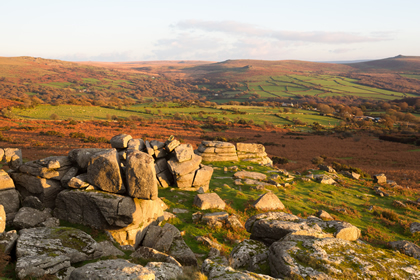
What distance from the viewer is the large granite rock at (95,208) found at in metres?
12.2

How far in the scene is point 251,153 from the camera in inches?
1304

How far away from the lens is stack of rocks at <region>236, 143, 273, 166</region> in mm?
32312

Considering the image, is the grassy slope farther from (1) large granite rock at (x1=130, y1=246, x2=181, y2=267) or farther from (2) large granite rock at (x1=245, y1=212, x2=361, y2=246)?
(1) large granite rock at (x1=130, y1=246, x2=181, y2=267)

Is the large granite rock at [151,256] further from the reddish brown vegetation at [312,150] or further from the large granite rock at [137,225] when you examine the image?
the reddish brown vegetation at [312,150]

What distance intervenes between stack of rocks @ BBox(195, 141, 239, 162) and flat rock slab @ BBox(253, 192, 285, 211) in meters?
12.1

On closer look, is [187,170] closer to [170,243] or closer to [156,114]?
[170,243]

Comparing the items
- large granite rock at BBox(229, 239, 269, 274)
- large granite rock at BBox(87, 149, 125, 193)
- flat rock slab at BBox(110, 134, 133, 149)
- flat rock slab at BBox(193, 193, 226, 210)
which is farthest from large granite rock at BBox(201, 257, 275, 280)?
flat rock slab at BBox(110, 134, 133, 149)

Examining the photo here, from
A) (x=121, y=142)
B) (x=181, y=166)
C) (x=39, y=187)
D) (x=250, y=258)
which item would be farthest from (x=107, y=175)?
(x=250, y=258)

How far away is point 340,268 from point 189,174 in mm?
14099

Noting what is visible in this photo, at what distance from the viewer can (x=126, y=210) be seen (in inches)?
485

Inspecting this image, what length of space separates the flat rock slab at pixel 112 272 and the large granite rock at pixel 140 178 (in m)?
5.23

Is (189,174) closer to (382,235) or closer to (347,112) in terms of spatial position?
(382,235)

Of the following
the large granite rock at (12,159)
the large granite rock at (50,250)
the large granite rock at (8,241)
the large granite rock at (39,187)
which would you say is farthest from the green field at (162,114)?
the large granite rock at (50,250)

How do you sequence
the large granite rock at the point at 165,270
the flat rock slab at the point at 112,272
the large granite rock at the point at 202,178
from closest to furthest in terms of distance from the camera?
the flat rock slab at the point at 112,272
the large granite rock at the point at 165,270
the large granite rock at the point at 202,178
